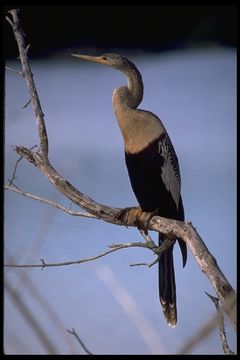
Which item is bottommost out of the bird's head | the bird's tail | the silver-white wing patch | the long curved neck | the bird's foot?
the bird's tail

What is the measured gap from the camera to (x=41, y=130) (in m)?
1.68

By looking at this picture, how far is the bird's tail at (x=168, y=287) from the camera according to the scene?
177cm

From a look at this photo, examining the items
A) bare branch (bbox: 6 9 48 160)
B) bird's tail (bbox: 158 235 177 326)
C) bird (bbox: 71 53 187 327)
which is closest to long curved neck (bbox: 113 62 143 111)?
bird (bbox: 71 53 187 327)

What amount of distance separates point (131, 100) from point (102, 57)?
0.19 m

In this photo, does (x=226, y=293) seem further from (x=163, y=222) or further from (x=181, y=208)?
(x=181, y=208)

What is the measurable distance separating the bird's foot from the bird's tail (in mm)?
138

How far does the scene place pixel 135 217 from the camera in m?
1.71

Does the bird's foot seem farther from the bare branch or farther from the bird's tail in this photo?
the bare branch

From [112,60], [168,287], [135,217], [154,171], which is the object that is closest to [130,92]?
[112,60]

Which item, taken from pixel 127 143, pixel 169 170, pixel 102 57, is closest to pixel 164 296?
pixel 169 170

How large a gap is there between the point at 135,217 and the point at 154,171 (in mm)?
182

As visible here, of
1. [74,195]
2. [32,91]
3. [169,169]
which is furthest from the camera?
[169,169]

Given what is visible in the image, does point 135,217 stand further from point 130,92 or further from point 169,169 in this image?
point 130,92

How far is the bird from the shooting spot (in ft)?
5.82
